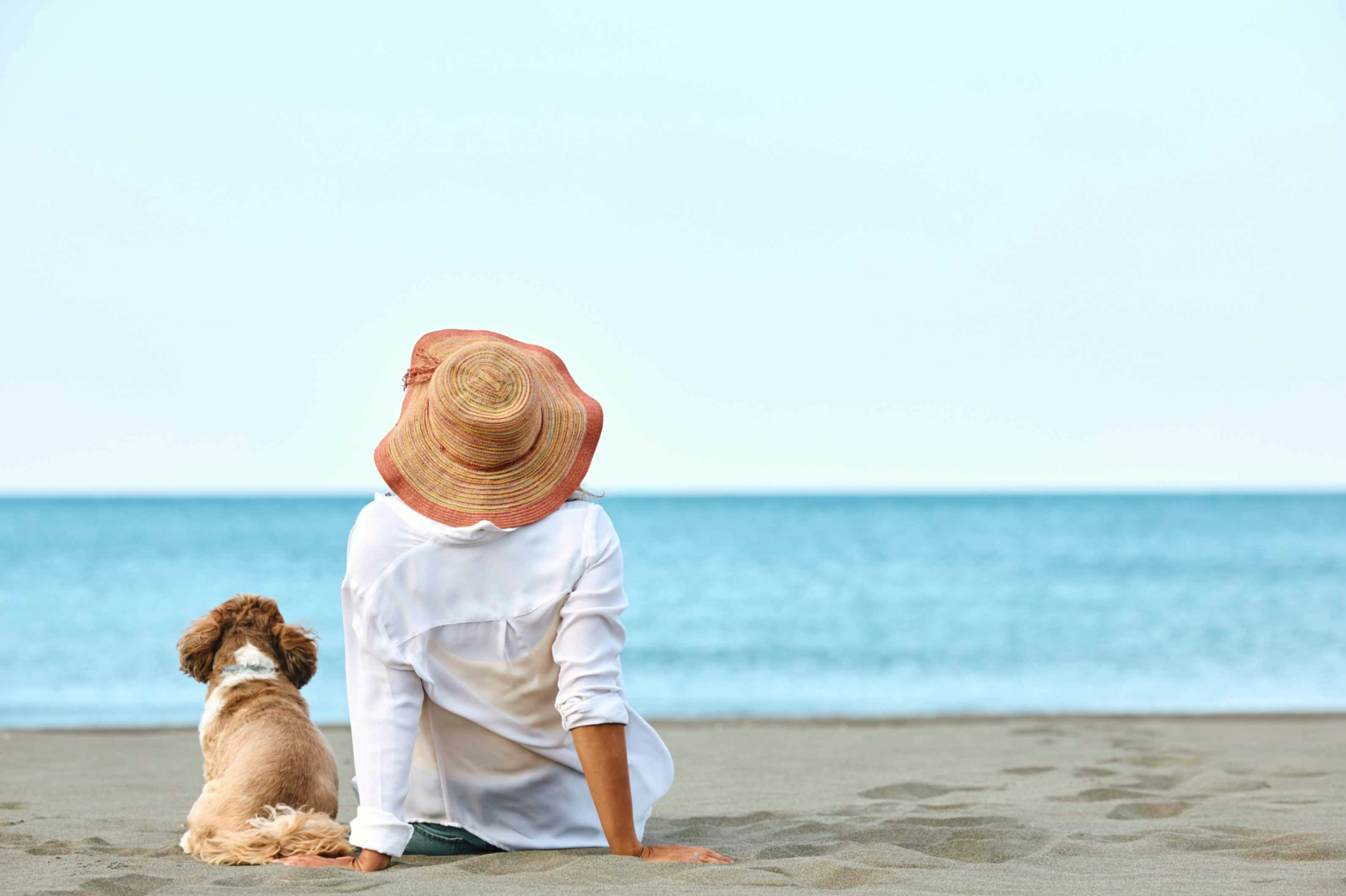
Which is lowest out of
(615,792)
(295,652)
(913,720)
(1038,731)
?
(913,720)

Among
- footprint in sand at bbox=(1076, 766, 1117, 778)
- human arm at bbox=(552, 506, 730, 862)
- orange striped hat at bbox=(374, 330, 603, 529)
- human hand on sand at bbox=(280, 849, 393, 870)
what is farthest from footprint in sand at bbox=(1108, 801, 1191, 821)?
human hand on sand at bbox=(280, 849, 393, 870)

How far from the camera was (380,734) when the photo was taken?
10.2ft

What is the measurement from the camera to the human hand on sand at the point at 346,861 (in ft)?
10.3

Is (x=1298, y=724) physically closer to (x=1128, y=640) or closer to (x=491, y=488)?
(x=491, y=488)

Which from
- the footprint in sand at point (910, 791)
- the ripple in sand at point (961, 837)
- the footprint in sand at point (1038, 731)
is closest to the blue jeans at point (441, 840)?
the ripple in sand at point (961, 837)

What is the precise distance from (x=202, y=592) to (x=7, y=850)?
26600 mm

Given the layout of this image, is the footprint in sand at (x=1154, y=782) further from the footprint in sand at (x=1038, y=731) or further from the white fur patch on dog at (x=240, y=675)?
the white fur patch on dog at (x=240, y=675)

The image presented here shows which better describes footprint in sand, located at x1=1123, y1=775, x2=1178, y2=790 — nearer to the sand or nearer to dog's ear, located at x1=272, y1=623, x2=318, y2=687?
the sand

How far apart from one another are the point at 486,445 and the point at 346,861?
122 cm

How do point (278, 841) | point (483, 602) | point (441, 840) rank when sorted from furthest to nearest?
point (441, 840)
point (278, 841)
point (483, 602)

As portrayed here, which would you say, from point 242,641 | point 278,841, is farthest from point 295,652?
point 278,841

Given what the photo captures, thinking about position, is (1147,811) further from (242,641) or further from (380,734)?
(242,641)

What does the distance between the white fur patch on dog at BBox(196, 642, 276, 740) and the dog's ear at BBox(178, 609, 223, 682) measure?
7 centimetres

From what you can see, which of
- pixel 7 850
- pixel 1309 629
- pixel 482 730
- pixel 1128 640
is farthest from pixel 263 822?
pixel 1309 629
